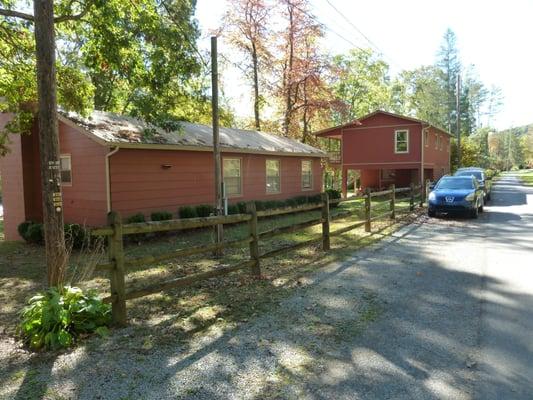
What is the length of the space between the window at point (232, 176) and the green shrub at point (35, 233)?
6.38 metres

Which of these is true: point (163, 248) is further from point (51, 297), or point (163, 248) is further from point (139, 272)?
point (51, 297)

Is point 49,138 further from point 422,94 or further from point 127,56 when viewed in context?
point 422,94

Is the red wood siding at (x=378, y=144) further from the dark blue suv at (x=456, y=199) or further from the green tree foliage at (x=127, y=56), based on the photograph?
the green tree foliage at (x=127, y=56)

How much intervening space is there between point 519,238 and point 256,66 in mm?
22386

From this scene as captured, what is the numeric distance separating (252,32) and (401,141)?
1204cm

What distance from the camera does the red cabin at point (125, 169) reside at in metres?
12.1

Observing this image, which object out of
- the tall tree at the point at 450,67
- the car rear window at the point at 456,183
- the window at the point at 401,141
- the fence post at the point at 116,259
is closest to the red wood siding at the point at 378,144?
the window at the point at 401,141

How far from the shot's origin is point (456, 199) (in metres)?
14.7

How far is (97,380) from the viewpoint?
3.59 m

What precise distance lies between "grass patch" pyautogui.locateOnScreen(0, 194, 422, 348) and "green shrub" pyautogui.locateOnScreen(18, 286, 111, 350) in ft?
1.48

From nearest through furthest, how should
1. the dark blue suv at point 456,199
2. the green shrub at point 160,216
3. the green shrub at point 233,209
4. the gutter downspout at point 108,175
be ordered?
1. the gutter downspout at point 108,175
2. the green shrub at point 160,216
3. the dark blue suv at point 456,199
4. the green shrub at point 233,209

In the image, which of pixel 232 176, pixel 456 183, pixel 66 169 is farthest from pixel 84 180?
pixel 456 183

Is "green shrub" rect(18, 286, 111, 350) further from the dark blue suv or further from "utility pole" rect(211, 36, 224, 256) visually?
the dark blue suv

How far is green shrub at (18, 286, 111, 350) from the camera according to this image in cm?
429
